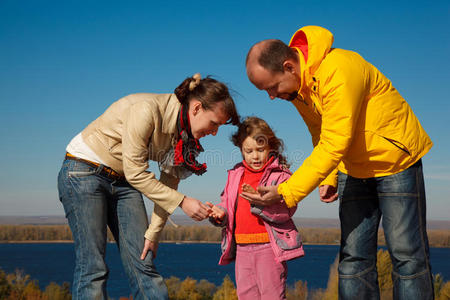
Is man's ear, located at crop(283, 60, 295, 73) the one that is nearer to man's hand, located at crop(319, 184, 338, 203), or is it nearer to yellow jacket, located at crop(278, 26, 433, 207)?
yellow jacket, located at crop(278, 26, 433, 207)

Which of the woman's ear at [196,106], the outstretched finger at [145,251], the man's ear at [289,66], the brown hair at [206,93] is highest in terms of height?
the man's ear at [289,66]

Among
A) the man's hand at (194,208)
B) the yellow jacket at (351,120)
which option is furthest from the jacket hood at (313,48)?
the man's hand at (194,208)

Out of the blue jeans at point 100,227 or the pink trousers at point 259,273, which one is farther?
the pink trousers at point 259,273

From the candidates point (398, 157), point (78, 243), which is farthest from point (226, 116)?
point (78, 243)

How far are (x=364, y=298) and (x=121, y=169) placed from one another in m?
1.94

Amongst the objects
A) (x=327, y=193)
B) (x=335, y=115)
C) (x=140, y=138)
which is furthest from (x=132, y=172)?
(x=327, y=193)

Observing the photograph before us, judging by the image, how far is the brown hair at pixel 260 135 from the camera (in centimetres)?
362

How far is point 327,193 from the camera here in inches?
130

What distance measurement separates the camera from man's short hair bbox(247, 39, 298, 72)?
268cm

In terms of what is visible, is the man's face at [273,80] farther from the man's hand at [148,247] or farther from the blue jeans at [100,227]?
the man's hand at [148,247]

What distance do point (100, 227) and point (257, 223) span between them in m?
1.28

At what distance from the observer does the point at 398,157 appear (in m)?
2.59

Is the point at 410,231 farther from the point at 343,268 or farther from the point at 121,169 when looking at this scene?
the point at 121,169

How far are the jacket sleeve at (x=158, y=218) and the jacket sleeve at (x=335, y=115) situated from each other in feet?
3.74
